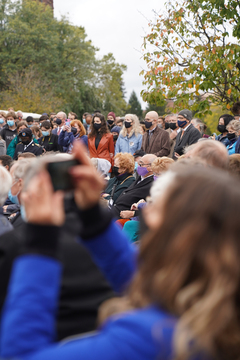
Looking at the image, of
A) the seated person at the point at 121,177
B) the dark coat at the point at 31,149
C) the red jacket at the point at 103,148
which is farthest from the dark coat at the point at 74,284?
the dark coat at the point at 31,149

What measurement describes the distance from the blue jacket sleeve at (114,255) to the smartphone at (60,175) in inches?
11.6

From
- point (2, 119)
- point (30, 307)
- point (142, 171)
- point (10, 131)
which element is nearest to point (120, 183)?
point (142, 171)

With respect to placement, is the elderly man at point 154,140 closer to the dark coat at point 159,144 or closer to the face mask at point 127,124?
the dark coat at point 159,144

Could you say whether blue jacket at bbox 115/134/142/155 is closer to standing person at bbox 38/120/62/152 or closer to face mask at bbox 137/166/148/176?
standing person at bbox 38/120/62/152

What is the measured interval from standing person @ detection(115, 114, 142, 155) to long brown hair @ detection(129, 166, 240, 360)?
7.22m

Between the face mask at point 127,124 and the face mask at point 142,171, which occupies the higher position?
the face mask at point 127,124

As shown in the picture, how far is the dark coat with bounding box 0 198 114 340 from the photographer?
1.50 m

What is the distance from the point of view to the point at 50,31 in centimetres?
3703

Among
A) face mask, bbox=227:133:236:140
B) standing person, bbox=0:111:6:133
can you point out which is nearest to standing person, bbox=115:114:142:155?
face mask, bbox=227:133:236:140

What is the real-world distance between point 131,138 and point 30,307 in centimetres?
745

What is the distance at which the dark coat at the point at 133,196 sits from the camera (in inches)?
211

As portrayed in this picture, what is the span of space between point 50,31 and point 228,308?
40.0 m

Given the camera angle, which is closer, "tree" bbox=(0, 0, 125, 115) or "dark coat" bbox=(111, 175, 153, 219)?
"dark coat" bbox=(111, 175, 153, 219)

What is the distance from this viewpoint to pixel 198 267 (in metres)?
0.97
